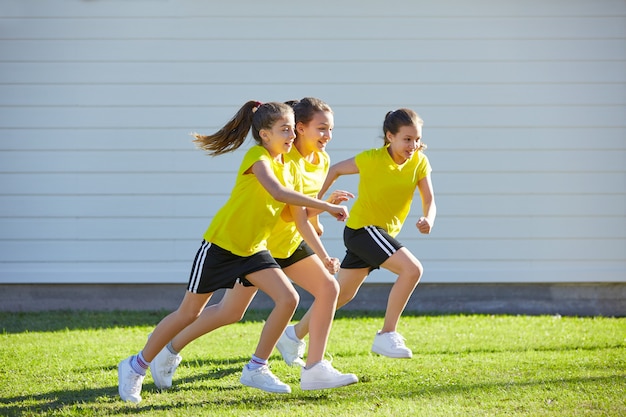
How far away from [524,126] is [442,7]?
1.45m

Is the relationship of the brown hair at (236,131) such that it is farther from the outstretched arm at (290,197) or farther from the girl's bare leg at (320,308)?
the girl's bare leg at (320,308)

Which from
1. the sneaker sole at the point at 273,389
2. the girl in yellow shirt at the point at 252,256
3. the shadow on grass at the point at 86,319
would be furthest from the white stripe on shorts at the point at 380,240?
the shadow on grass at the point at 86,319

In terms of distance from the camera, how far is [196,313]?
5.07 meters

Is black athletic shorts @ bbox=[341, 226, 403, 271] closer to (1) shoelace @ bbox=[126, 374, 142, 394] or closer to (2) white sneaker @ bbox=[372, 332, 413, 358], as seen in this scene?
(2) white sneaker @ bbox=[372, 332, 413, 358]

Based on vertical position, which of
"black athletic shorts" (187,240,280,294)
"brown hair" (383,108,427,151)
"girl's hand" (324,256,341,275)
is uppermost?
"brown hair" (383,108,427,151)

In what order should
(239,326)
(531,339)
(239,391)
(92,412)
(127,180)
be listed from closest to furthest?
(92,412), (239,391), (531,339), (239,326), (127,180)

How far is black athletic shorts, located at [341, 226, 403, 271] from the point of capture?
5.73 metres

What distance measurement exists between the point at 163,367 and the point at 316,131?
1.65 meters

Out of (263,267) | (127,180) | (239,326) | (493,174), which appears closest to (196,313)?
(263,267)

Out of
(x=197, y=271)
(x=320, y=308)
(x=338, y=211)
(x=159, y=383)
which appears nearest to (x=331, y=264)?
(x=320, y=308)

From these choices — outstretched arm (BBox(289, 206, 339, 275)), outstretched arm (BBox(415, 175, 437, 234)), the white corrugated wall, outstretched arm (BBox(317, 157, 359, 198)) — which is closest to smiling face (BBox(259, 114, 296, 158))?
outstretched arm (BBox(289, 206, 339, 275))

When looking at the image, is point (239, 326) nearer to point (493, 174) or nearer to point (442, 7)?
point (493, 174)

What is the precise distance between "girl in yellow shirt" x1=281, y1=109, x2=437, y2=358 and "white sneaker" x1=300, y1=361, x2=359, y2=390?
0.79 m

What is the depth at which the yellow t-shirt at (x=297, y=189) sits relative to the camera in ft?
17.6
